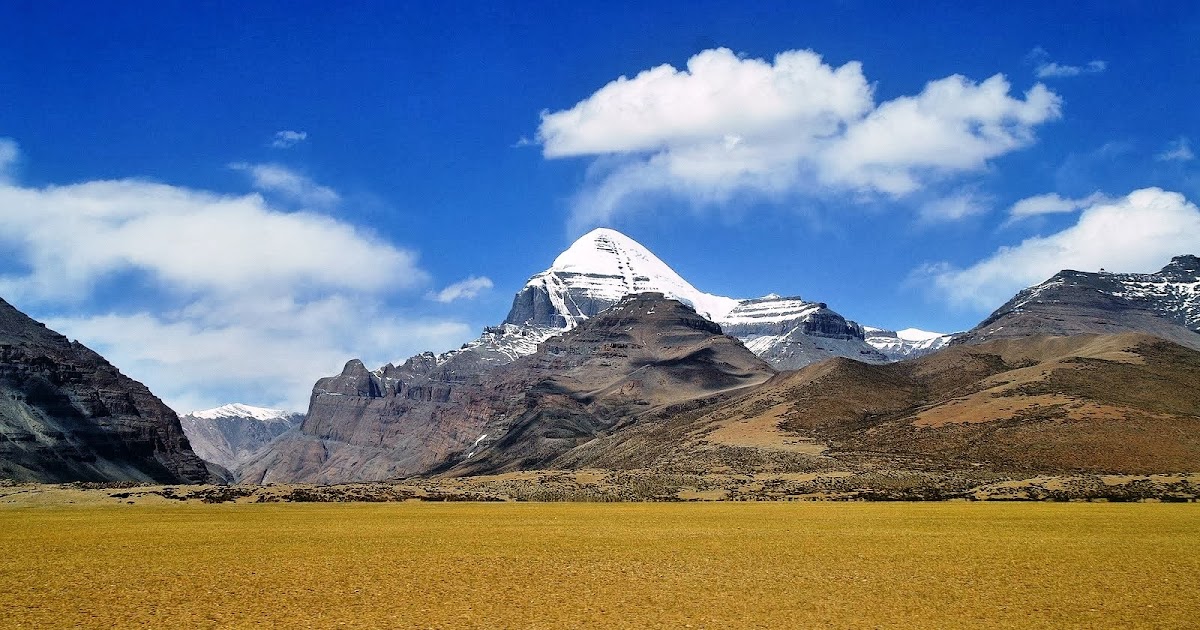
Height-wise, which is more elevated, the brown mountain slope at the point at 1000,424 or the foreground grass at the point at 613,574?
the brown mountain slope at the point at 1000,424

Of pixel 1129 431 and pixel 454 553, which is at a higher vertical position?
pixel 1129 431

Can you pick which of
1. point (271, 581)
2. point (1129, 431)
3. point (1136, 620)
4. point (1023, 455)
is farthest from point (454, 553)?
point (1129, 431)

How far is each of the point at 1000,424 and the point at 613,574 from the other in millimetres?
123632

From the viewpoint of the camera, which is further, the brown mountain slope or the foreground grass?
the brown mountain slope

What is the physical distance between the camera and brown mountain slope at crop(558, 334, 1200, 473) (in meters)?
121

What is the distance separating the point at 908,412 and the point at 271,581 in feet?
499

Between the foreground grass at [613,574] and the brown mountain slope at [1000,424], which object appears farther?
the brown mountain slope at [1000,424]

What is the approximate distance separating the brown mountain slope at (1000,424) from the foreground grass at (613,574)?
6483cm

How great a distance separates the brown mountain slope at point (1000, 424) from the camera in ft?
396

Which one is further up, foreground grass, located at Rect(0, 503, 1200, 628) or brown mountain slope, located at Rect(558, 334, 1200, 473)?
brown mountain slope, located at Rect(558, 334, 1200, 473)

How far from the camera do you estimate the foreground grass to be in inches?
1037

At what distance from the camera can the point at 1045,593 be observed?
97.3 ft

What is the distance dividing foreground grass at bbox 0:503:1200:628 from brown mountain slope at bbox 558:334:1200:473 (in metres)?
64.8

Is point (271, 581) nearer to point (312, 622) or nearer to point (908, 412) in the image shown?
point (312, 622)
